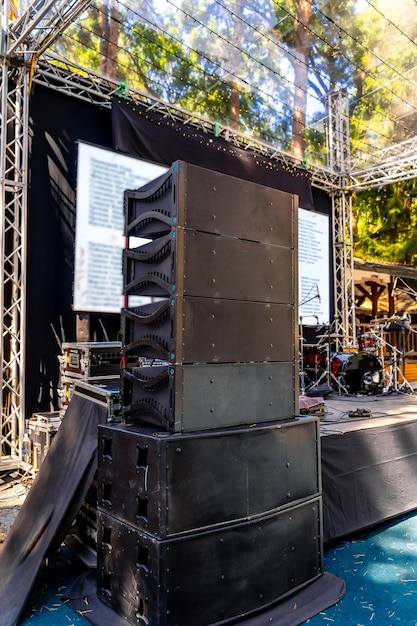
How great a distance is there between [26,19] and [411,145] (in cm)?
587

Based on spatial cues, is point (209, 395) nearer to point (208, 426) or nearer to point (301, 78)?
point (208, 426)

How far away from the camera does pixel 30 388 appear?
4.79 metres


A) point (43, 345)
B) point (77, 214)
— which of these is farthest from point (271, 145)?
point (43, 345)

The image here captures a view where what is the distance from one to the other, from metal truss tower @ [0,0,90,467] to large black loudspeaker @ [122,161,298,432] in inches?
103

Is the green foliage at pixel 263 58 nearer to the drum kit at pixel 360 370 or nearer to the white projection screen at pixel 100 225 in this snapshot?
the white projection screen at pixel 100 225

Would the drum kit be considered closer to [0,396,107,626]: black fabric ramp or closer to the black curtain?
the black curtain

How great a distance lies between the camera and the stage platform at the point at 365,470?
2.91 metres

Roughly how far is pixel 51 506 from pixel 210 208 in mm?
1747

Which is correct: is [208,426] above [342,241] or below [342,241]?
below

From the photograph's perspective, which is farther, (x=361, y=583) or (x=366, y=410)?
(x=366, y=410)

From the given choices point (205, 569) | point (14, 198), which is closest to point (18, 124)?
point (14, 198)

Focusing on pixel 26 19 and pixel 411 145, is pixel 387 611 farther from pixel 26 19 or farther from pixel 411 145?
pixel 411 145

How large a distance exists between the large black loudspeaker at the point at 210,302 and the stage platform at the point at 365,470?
2.78ft

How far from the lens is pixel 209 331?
79.4 inches
